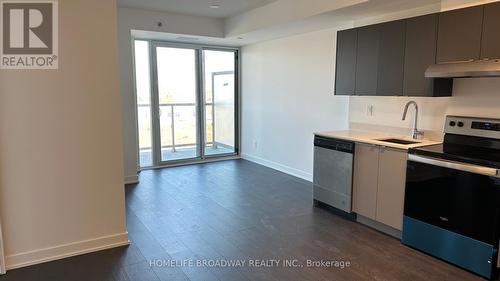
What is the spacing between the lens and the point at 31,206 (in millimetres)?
2799

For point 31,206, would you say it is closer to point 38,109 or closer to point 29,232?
point 29,232

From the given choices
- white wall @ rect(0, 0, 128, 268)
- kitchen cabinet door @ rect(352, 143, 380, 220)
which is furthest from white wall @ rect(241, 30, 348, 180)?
white wall @ rect(0, 0, 128, 268)

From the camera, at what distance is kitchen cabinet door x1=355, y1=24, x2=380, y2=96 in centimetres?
368

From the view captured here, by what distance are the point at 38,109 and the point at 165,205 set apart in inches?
75.9

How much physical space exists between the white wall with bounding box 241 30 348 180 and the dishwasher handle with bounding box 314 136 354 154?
2.59ft

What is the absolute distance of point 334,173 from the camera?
391cm

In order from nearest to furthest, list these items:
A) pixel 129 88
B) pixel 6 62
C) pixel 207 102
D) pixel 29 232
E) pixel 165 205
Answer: pixel 6 62 → pixel 29 232 → pixel 165 205 → pixel 129 88 → pixel 207 102

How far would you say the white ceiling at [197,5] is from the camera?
463 centimetres

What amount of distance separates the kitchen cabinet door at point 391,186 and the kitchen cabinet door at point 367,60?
810mm

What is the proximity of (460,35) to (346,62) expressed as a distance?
128cm

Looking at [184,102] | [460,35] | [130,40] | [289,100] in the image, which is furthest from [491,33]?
[184,102]

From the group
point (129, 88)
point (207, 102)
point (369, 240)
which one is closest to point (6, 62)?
point (129, 88)

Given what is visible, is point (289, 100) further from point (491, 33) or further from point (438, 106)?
point (491, 33)

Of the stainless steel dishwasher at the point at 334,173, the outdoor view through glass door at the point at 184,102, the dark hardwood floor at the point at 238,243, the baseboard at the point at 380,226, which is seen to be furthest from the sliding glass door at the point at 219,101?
the baseboard at the point at 380,226
